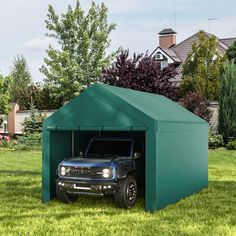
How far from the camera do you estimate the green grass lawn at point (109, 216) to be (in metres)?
8.18

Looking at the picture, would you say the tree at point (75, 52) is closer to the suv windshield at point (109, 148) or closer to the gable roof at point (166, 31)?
the gable roof at point (166, 31)

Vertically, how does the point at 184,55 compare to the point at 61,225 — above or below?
above

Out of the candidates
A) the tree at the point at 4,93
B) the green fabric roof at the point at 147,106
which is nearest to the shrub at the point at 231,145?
the green fabric roof at the point at 147,106

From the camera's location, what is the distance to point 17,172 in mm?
17438

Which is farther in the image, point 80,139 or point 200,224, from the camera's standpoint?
point 80,139

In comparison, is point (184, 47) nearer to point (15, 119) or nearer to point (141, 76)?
point (15, 119)

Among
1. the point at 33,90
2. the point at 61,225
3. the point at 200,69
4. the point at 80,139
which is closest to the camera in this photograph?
the point at 61,225

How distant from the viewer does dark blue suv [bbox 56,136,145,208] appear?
986cm

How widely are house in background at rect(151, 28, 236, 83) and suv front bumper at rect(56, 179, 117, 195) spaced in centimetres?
3584

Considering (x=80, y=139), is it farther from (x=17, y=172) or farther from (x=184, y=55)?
(x=184, y=55)

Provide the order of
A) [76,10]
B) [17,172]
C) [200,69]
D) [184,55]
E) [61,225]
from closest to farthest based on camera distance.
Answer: [61,225] → [17,172] → [200,69] → [76,10] → [184,55]

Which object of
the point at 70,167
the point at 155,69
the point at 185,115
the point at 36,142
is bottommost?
the point at 36,142

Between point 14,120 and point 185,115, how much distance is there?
35.3 metres

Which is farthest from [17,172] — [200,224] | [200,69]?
[200,69]
